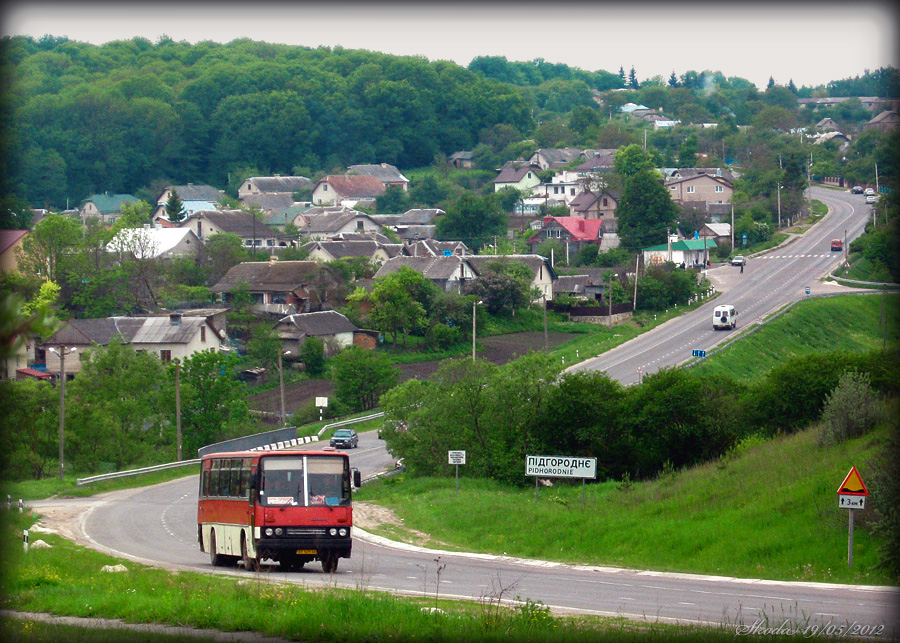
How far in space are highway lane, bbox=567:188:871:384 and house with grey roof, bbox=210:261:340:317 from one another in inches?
901

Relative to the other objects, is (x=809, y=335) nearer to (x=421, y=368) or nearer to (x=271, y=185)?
(x=421, y=368)

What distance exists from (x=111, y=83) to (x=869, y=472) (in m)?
127

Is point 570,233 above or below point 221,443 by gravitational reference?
above

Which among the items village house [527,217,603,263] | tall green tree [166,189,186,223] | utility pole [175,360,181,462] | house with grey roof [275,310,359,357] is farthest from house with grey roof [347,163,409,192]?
utility pole [175,360,181,462]

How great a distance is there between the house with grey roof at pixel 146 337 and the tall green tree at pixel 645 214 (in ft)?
130

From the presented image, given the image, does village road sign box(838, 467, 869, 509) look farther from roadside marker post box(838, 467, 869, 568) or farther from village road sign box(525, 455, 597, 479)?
village road sign box(525, 455, 597, 479)

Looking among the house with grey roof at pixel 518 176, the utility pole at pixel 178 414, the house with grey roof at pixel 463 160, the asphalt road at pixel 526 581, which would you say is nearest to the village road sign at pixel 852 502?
the asphalt road at pixel 526 581

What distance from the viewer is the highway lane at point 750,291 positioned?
55.5 m

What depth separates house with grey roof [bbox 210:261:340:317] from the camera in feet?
234

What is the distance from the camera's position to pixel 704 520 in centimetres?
2211

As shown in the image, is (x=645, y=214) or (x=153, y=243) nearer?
(x=153, y=243)

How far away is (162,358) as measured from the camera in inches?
2283

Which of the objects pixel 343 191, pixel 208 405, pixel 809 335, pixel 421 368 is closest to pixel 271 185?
pixel 343 191

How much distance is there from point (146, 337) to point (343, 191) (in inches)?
2561
